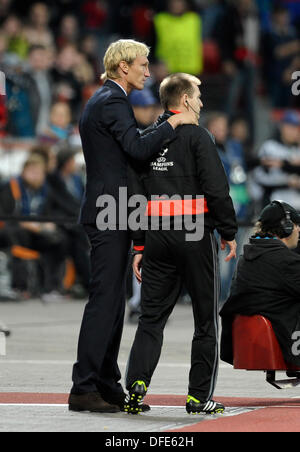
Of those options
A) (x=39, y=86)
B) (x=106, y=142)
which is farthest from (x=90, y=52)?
(x=106, y=142)

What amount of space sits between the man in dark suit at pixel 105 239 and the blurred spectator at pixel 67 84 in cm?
1121

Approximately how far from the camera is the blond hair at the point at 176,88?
26.1ft

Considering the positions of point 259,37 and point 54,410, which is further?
point 259,37

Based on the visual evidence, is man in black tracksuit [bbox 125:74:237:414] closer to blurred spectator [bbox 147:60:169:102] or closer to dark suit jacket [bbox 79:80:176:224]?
dark suit jacket [bbox 79:80:176:224]

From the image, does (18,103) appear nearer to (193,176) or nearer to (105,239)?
(105,239)

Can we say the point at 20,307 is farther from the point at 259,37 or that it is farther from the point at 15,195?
the point at 259,37

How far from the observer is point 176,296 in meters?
7.98

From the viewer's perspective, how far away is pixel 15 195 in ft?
56.4

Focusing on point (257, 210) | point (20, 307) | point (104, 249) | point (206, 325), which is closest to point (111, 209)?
point (104, 249)

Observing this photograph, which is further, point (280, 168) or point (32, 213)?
point (280, 168)

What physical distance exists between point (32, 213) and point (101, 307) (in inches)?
369

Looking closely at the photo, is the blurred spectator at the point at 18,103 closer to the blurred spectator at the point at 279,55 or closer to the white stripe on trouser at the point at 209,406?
the blurred spectator at the point at 279,55

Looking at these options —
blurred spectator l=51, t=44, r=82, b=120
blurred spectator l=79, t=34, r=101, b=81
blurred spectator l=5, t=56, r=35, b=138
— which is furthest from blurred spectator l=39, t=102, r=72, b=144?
blurred spectator l=79, t=34, r=101, b=81

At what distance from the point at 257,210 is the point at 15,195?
124 inches
